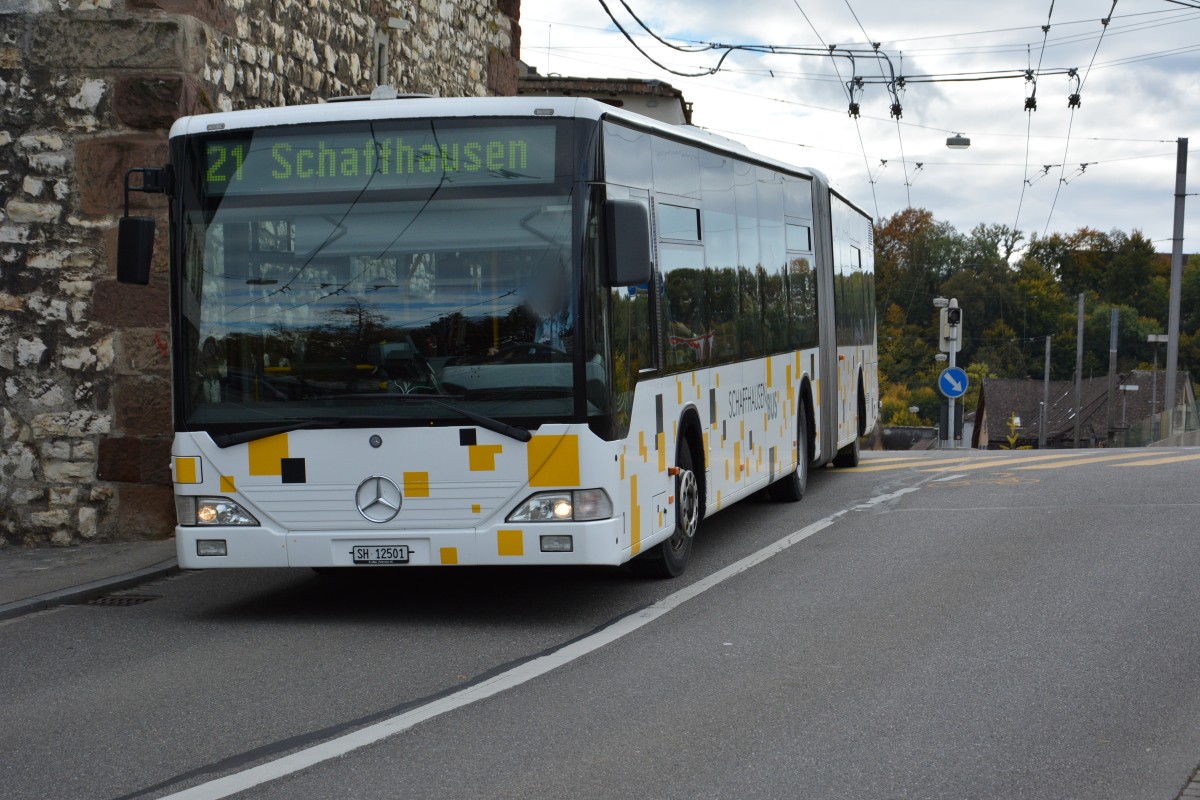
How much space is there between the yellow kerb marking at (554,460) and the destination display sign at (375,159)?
1.38 meters

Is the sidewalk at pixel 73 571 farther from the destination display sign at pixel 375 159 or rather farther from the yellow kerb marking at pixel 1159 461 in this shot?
the yellow kerb marking at pixel 1159 461

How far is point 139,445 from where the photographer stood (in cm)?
1259

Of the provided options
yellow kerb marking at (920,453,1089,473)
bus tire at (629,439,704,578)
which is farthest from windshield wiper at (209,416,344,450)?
yellow kerb marking at (920,453,1089,473)

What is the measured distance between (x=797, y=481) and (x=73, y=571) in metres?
6.94

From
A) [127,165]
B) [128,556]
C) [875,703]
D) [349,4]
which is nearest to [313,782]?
[875,703]

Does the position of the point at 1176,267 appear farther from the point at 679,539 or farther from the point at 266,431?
the point at 266,431

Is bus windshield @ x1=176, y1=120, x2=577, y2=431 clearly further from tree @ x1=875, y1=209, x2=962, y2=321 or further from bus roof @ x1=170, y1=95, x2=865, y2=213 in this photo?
tree @ x1=875, y1=209, x2=962, y2=321

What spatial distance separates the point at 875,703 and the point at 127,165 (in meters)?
7.93

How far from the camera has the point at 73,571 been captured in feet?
36.8

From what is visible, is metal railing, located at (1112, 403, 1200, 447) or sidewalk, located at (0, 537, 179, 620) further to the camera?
metal railing, located at (1112, 403, 1200, 447)

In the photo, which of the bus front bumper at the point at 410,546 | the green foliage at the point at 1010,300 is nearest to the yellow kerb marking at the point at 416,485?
the bus front bumper at the point at 410,546

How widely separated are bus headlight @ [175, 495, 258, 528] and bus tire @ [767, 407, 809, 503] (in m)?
7.09

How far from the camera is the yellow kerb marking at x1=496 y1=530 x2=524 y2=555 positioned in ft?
28.6

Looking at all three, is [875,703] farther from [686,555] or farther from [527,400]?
[686,555]
